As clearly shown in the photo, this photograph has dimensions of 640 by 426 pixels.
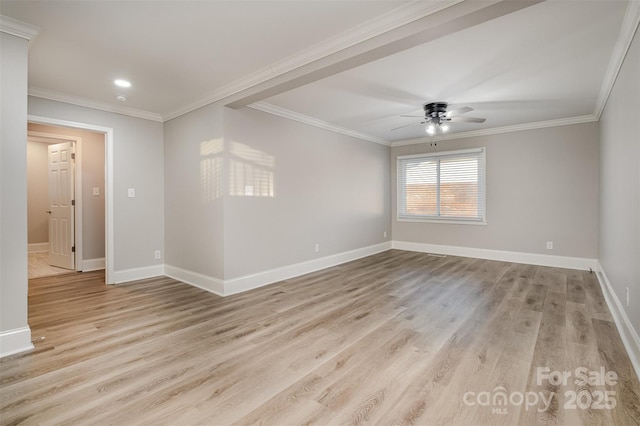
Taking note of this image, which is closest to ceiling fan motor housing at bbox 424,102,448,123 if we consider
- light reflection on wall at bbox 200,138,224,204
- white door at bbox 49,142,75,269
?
light reflection on wall at bbox 200,138,224,204

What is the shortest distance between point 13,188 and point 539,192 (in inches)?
275

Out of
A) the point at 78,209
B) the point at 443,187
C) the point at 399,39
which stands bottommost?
the point at 78,209

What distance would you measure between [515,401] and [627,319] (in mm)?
1537

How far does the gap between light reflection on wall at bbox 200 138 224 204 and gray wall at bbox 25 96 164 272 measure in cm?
114

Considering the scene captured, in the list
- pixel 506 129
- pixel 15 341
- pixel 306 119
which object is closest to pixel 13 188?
pixel 15 341

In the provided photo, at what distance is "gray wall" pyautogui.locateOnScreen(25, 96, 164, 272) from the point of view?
446 cm

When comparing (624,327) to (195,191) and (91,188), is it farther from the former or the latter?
(91,188)

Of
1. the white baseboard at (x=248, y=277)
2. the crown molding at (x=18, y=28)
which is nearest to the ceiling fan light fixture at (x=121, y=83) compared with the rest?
the crown molding at (x=18, y=28)

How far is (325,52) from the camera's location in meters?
2.70

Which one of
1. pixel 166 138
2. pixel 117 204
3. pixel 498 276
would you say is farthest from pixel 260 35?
pixel 498 276

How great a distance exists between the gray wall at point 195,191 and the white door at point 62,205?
1818mm

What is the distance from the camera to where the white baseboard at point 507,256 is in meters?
5.19

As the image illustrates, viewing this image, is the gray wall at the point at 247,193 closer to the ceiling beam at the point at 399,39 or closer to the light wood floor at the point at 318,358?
the light wood floor at the point at 318,358

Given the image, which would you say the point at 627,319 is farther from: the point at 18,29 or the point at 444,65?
the point at 18,29
